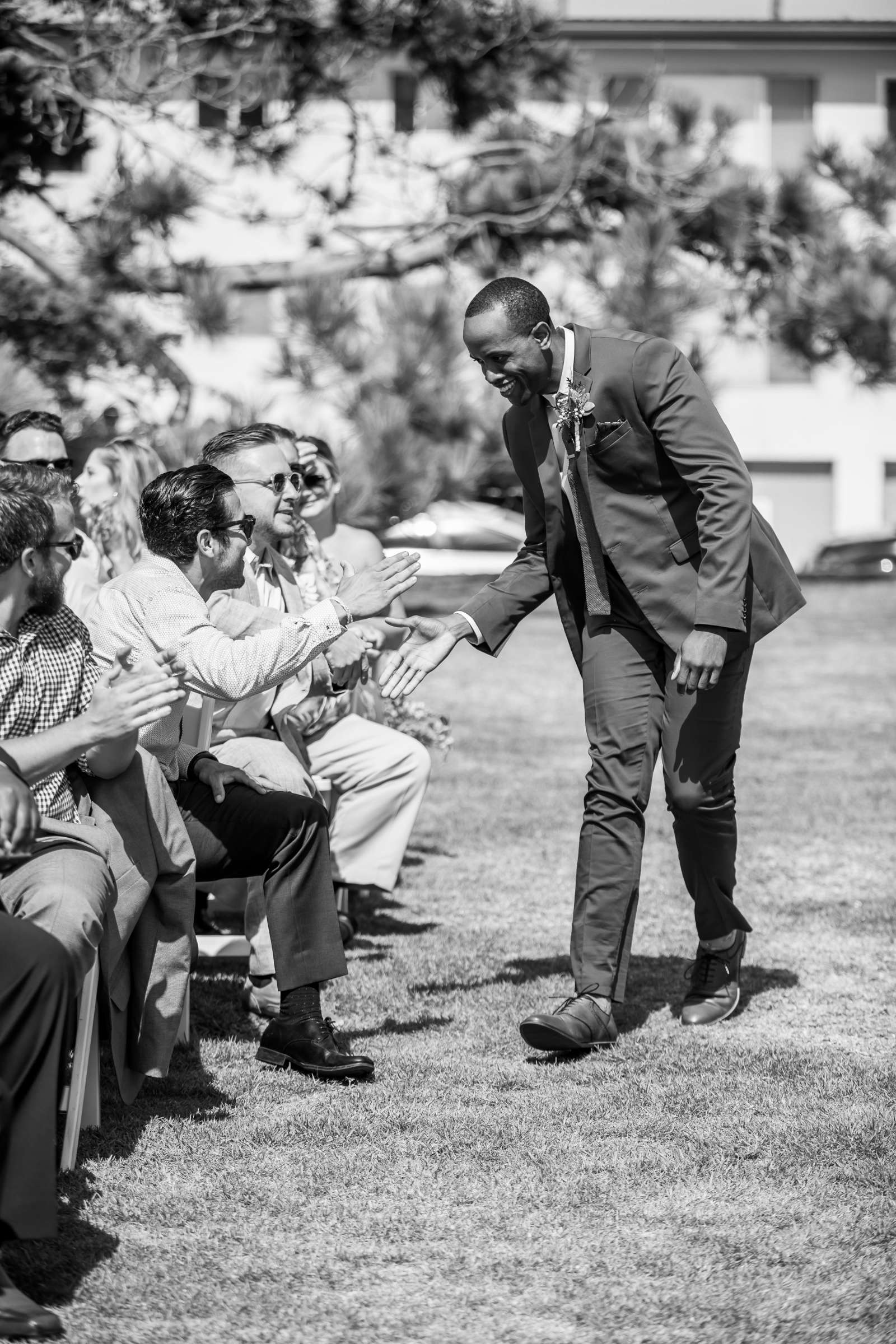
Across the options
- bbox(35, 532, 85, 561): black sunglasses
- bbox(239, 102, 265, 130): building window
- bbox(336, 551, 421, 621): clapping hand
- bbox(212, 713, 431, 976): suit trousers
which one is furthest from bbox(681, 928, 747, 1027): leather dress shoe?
bbox(239, 102, 265, 130): building window

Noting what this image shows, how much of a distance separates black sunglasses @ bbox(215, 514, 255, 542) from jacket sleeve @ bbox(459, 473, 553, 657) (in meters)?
0.74

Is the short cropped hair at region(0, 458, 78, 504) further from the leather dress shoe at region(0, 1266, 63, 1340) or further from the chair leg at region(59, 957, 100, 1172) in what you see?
the leather dress shoe at region(0, 1266, 63, 1340)

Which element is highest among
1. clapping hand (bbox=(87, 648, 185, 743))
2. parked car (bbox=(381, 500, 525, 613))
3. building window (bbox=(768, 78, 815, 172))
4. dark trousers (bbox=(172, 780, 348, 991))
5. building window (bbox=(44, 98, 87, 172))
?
building window (bbox=(768, 78, 815, 172))

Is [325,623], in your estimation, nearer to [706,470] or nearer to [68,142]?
[706,470]

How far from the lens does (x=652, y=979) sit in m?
5.24

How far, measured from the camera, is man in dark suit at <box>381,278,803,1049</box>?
4.38 metres

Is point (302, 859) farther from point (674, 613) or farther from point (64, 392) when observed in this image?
point (64, 392)

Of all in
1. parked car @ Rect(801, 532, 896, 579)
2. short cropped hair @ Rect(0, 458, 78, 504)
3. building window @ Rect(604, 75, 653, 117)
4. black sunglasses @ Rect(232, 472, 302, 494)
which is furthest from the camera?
parked car @ Rect(801, 532, 896, 579)

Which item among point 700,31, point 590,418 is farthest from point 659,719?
point 700,31

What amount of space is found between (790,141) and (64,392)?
22.2m

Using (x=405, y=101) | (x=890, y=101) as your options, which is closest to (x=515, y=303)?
(x=405, y=101)

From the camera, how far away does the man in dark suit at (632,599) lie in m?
4.38

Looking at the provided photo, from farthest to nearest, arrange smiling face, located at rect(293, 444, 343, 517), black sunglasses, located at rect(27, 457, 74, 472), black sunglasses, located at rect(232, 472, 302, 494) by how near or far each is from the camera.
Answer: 1. smiling face, located at rect(293, 444, 343, 517)
2. black sunglasses, located at rect(27, 457, 74, 472)
3. black sunglasses, located at rect(232, 472, 302, 494)

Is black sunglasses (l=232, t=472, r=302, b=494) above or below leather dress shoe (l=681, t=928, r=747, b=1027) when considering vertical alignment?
above
